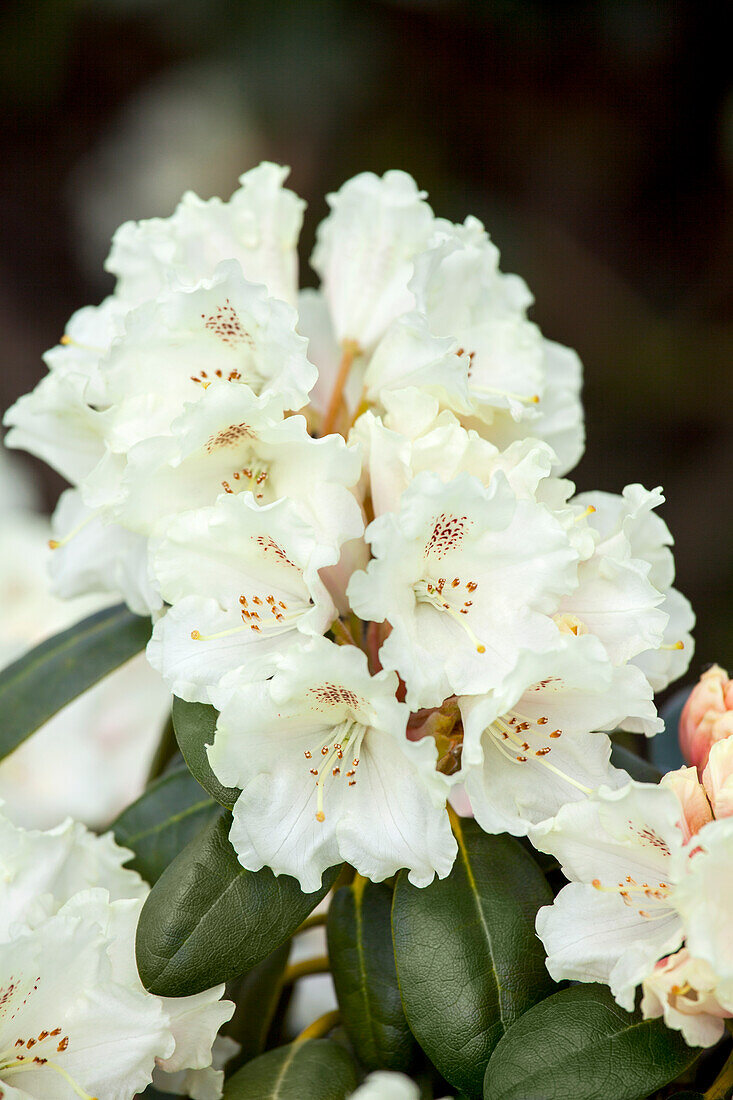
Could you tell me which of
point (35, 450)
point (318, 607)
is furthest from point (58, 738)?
point (318, 607)

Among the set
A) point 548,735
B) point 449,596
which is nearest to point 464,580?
point 449,596

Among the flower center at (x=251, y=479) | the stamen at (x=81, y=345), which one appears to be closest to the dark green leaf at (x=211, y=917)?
the flower center at (x=251, y=479)

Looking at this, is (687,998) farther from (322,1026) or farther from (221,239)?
(221,239)

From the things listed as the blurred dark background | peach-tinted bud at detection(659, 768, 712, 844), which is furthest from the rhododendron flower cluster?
the blurred dark background

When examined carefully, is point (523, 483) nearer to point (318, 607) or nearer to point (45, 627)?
point (318, 607)

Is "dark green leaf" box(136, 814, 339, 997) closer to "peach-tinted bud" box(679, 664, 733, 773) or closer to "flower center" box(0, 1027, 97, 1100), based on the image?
"flower center" box(0, 1027, 97, 1100)

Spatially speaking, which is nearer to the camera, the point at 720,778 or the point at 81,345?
the point at 720,778
